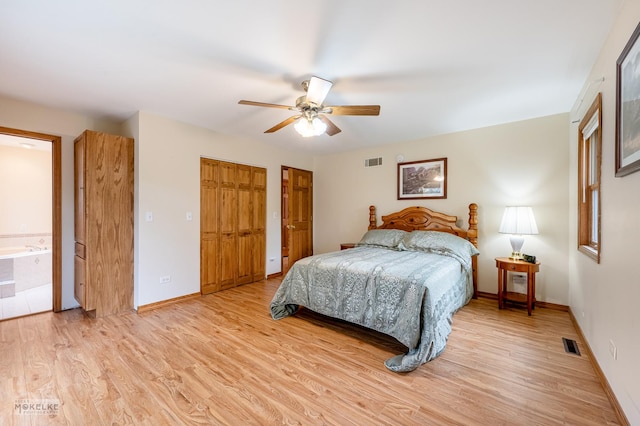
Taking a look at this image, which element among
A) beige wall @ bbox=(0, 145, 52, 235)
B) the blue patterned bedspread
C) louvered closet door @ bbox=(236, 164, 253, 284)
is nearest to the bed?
the blue patterned bedspread

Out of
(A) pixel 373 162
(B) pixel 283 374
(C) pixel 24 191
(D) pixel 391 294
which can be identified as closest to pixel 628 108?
(D) pixel 391 294

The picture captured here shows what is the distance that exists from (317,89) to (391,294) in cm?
187

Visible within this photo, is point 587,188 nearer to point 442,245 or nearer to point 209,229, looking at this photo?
point 442,245

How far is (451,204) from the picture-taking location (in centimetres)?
420

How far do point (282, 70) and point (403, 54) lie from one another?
38.8 inches

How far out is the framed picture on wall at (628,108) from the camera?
1.43m

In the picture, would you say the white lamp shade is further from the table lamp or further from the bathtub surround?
the bathtub surround

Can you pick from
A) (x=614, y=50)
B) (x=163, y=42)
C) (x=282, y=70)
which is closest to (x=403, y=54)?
(x=282, y=70)

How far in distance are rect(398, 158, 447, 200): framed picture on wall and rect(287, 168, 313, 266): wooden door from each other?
6.40ft

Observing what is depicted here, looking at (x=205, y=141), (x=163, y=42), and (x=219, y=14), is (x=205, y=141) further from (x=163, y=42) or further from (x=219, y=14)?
(x=219, y=14)

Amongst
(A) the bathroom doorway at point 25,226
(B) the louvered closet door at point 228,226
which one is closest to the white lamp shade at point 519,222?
(B) the louvered closet door at point 228,226

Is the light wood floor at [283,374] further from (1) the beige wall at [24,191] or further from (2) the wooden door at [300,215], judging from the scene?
(1) the beige wall at [24,191]

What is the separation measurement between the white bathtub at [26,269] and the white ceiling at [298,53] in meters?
2.80

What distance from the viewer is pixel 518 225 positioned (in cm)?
332
